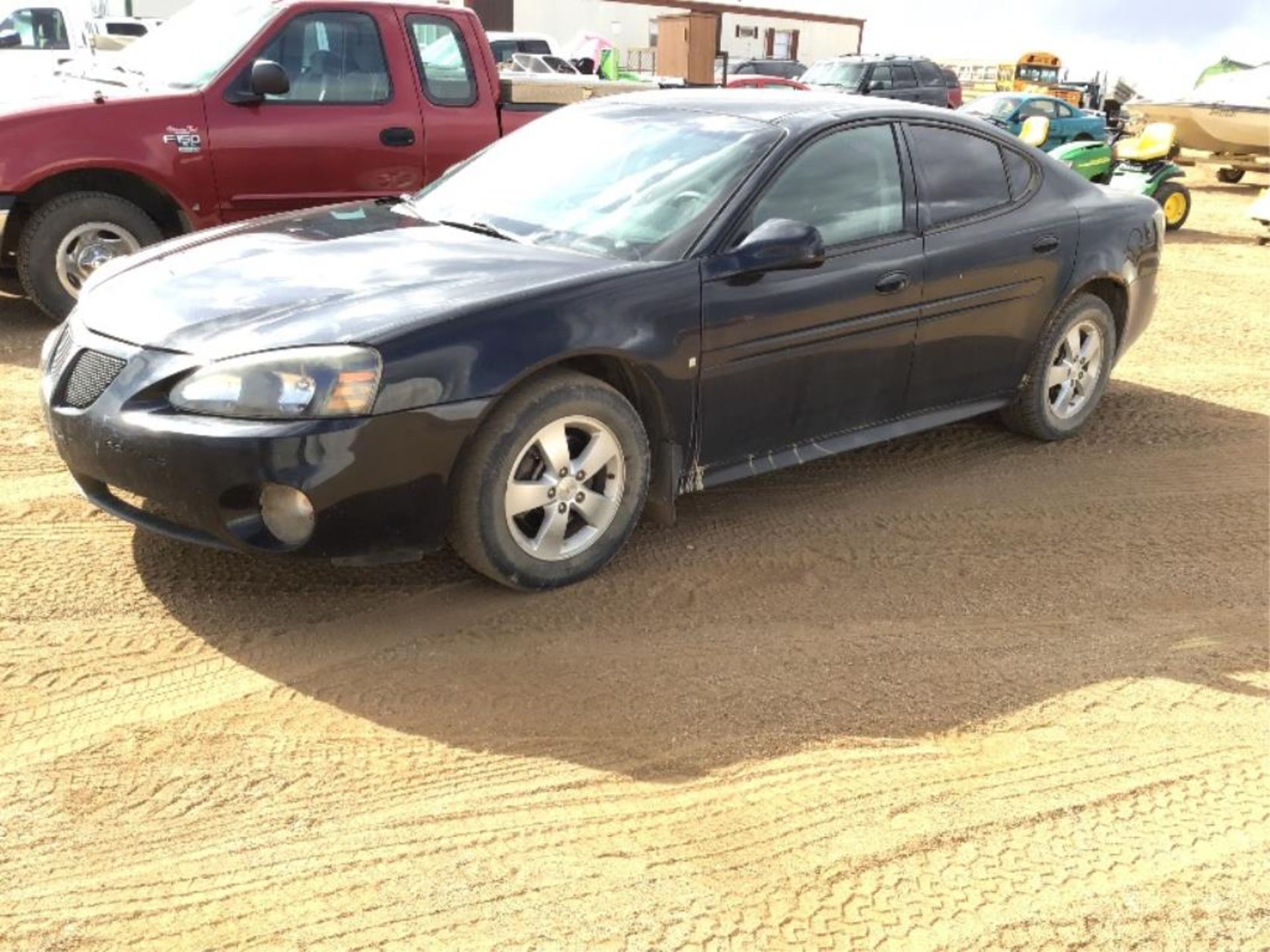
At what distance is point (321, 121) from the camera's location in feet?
24.5

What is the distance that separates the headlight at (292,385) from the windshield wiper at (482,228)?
1091 mm

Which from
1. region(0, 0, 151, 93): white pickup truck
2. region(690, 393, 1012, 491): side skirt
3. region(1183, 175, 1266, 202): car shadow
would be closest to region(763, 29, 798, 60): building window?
region(1183, 175, 1266, 202): car shadow

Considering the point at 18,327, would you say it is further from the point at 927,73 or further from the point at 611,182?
the point at 927,73

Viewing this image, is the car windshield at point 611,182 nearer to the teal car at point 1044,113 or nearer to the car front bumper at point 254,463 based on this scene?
the car front bumper at point 254,463

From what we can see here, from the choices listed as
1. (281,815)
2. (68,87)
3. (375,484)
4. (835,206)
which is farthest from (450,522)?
(68,87)

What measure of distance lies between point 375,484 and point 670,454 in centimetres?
109

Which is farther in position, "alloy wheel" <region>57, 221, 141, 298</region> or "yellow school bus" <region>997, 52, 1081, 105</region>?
"yellow school bus" <region>997, 52, 1081, 105</region>

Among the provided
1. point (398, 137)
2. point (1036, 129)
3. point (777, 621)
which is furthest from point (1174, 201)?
point (777, 621)

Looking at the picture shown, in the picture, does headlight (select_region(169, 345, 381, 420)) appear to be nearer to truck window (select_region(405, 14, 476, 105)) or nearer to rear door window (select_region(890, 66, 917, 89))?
truck window (select_region(405, 14, 476, 105))

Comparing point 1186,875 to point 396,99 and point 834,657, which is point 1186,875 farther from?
point 396,99

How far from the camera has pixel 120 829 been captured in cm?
287

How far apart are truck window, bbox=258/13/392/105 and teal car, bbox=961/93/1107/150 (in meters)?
13.8

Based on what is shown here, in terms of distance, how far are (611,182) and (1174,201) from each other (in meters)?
11.8

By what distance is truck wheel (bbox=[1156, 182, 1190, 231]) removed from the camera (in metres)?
14.4
